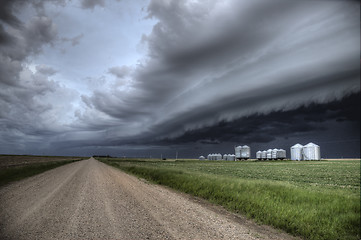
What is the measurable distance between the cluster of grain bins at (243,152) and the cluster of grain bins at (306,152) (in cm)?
2566

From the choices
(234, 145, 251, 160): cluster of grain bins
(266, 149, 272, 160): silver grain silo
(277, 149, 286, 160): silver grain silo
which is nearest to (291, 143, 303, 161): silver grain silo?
(277, 149, 286, 160): silver grain silo

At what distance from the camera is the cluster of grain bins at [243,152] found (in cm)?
13388

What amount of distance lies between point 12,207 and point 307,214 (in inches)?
534

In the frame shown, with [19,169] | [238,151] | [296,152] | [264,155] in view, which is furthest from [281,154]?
[19,169]

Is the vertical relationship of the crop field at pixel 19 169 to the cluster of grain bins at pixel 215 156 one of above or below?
above

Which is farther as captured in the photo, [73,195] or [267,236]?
[73,195]

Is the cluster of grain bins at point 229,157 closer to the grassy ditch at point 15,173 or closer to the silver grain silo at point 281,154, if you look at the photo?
the silver grain silo at point 281,154

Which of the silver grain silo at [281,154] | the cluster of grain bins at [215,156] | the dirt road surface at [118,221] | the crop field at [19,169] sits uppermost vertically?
the dirt road surface at [118,221]

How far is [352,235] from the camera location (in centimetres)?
802

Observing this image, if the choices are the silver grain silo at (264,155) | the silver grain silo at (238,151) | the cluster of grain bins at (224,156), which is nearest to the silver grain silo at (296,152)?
the silver grain silo at (264,155)

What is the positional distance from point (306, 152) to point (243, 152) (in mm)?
35167

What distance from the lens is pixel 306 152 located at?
356 feet

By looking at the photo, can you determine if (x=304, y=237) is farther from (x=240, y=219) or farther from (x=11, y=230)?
(x=11, y=230)

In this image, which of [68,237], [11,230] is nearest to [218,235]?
[68,237]
